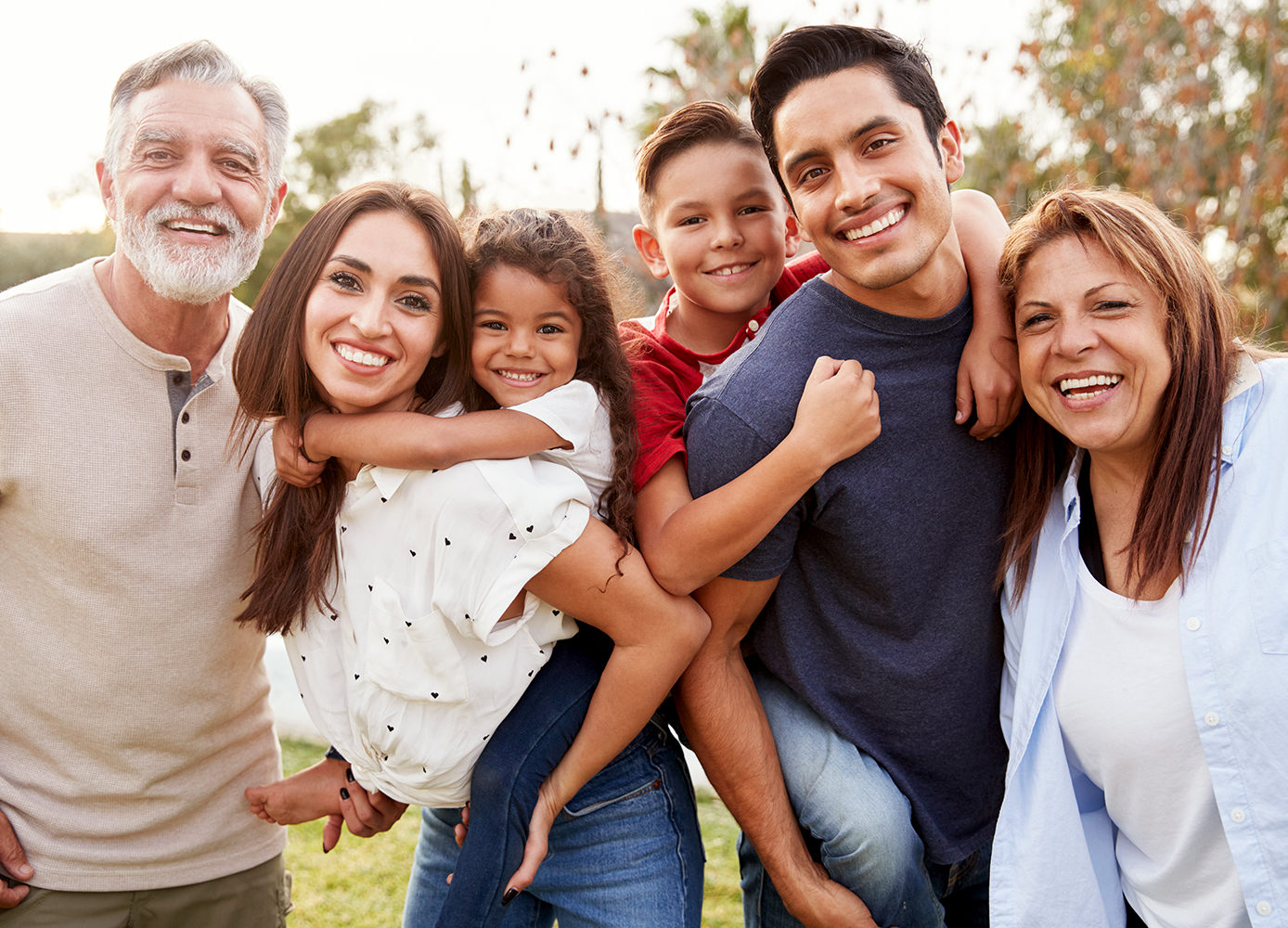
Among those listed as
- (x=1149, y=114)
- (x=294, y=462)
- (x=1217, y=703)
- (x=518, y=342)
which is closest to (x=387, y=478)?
(x=294, y=462)

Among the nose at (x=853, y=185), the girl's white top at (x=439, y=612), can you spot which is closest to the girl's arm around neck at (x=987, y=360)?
the nose at (x=853, y=185)

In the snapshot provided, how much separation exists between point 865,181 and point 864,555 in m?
0.89

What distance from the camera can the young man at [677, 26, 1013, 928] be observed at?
229cm

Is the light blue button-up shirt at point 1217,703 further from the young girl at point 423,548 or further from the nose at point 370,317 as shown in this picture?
the nose at point 370,317

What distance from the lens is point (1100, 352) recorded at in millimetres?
2068

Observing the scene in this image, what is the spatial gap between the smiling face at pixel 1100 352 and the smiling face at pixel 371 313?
4.71ft

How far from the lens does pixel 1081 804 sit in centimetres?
228

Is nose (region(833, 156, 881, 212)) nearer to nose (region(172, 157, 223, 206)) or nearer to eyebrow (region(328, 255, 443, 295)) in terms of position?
eyebrow (region(328, 255, 443, 295))

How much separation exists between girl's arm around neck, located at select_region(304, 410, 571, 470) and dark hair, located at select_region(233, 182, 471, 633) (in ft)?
0.47

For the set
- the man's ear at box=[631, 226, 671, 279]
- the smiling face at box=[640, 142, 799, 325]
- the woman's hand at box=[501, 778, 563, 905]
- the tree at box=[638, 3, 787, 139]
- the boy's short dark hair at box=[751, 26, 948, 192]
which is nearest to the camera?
the woman's hand at box=[501, 778, 563, 905]

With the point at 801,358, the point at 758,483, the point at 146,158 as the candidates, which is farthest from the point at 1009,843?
the point at 146,158

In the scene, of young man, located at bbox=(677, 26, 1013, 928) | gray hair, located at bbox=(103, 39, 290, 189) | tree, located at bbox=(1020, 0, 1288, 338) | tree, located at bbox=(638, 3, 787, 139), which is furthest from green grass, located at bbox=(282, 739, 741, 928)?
tree, located at bbox=(1020, 0, 1288, 338)

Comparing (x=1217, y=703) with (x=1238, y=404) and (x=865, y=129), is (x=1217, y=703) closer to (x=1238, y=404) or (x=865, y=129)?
(x=1238, y=404)

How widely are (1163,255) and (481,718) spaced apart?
1812 millimetres
